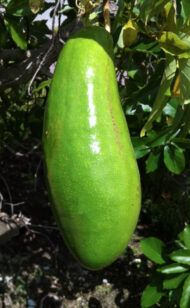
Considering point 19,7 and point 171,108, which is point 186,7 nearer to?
point 19,7

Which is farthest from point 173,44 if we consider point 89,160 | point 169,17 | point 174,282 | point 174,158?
point 174,282

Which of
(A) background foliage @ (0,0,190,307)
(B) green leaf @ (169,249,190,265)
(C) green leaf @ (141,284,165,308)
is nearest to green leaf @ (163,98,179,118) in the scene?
(A) background foliage @ (0,0,190,307)

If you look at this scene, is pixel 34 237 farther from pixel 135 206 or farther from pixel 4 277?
pixel 135 206

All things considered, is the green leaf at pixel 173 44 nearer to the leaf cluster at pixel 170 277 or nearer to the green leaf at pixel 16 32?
the green leaf at pixel 16 32

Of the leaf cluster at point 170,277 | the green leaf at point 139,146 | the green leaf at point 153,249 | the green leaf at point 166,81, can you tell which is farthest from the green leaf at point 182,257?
the green leaf at point 166,81

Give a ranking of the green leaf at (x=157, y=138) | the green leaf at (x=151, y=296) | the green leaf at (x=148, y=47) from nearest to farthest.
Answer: the green leaf at (x=148, y=47), the green leaf at (x=157, y=138), the green leaf at (x=151, y=296)

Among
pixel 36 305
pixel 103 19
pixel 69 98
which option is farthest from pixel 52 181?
pixel 36 305
